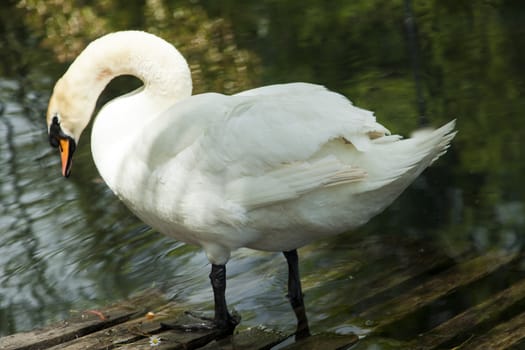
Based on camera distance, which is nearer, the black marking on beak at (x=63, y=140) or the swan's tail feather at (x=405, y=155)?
the swan's tail feather at (x=405, y=155)

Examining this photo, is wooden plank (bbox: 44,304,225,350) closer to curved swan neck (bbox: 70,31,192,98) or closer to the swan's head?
the swan's head

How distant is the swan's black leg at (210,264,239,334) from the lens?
14.4ft

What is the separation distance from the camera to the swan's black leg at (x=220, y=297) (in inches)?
173

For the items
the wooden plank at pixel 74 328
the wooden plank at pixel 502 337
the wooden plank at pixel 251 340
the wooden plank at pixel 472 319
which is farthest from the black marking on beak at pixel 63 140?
the wooden plank at pixel 502 337

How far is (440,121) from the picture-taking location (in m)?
6.96

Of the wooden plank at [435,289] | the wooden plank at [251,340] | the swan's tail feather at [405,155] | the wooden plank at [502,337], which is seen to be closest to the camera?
the wooden plank at [502,337]

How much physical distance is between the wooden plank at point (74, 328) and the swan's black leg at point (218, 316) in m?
0.31

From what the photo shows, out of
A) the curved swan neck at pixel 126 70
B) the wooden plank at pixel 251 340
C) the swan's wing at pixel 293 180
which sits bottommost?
the wooden plank at pixel 251 340

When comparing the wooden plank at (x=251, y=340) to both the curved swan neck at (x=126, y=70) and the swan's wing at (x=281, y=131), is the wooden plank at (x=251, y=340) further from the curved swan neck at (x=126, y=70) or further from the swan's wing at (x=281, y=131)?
the curved swan neck at (x=126, y=70)

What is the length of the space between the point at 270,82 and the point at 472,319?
4793 millimetres

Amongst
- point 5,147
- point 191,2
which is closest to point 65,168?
point 5,147

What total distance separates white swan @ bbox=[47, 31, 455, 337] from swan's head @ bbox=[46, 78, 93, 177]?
0.22 meters

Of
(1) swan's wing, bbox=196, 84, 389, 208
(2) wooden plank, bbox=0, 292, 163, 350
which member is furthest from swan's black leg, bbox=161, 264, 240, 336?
(1) swan's wing, bbox=196, 84, 389, 208

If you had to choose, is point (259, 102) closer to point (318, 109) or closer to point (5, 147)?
point (318, 109)
